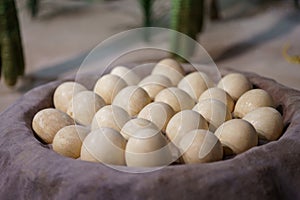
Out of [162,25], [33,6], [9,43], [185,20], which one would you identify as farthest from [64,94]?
[33,6]

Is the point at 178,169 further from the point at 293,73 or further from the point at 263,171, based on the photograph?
the point at 293,73

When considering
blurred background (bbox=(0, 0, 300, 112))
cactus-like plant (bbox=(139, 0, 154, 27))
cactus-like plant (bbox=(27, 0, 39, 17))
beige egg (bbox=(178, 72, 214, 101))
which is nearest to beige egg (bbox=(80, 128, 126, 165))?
beige egg (bbox=(178, 72, 214, 101))

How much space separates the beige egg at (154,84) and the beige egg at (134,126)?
0.80 feet

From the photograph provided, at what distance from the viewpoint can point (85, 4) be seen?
3.96 meters

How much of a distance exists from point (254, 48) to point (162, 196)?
2324mm

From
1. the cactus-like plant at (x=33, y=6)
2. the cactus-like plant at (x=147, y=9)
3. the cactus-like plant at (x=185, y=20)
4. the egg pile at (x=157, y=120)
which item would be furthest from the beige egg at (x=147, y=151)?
the cactus-like plant at (x=33, y=6)

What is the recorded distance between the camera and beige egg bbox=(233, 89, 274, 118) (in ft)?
4.01

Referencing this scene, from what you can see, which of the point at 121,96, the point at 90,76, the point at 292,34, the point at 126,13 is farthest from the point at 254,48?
the point at 121,96

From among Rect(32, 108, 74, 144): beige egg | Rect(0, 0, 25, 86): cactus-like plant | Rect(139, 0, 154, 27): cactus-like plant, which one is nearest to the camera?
Rect(32, 108, 74, 144): beige egg

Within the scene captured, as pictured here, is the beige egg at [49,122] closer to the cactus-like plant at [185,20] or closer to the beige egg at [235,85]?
the beige egg at [235,85]

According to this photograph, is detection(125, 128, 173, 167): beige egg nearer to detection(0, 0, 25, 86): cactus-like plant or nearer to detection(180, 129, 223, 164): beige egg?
detection(180, 129, 223, 164): beige egg

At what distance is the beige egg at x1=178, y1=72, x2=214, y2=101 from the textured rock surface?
29cm

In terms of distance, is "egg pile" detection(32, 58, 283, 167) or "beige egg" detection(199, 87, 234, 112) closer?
"egg pile" detection(32, 58, 283, 167)

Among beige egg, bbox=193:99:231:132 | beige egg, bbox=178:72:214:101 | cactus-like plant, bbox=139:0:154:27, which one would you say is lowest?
cactus-like plant, bbox=139:0:154:27
